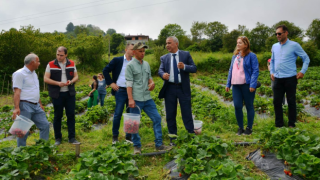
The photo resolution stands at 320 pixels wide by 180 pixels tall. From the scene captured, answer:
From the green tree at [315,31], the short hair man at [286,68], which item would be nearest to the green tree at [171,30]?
the green tree at [315,31]

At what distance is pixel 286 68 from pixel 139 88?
2.77 meters

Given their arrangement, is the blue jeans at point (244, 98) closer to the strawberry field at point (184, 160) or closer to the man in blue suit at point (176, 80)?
the strawberry field at point (184, 160)

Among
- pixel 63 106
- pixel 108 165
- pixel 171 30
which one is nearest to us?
pixel 108 165

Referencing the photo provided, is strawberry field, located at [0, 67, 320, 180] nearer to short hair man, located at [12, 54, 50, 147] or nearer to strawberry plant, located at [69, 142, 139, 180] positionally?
strawberry plant, located at [69, 142, 139, 180]

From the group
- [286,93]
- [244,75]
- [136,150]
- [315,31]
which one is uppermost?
[315,31]

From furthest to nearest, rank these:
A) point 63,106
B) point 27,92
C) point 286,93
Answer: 1. point 286,93
2. point 63,106
3. point 27,92

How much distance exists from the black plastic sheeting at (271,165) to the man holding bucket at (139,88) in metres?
1.38

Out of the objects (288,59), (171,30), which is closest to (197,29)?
(171,30)

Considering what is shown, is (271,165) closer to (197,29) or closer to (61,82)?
(61,82)

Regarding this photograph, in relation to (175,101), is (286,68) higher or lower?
higher

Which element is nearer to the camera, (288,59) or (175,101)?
(175,101)

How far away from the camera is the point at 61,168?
11.8 ft

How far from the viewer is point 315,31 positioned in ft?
147

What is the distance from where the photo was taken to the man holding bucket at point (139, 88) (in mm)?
3891
